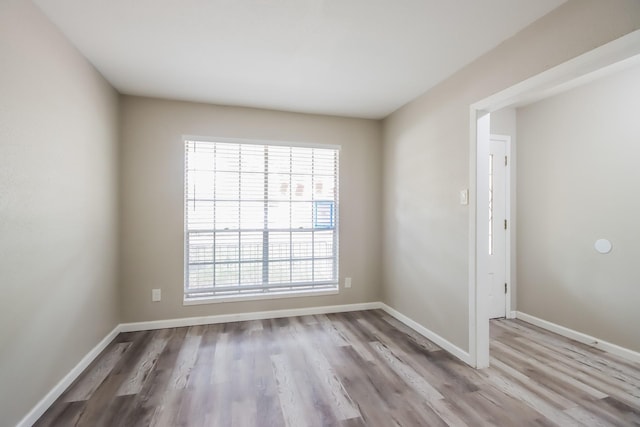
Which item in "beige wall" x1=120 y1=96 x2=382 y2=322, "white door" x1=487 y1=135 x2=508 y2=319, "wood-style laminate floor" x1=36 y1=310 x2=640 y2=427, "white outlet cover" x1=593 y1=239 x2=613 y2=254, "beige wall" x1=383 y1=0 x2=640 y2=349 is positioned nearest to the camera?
"beige wall" x1=383 y1=0 x2=640 y2=349

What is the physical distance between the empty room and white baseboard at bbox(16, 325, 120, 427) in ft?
0.09

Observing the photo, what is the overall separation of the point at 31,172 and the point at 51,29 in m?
0.95

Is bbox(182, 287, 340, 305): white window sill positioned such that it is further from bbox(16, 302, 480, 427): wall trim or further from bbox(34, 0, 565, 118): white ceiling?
bbox(34, 0, 565, 118): white ceiling

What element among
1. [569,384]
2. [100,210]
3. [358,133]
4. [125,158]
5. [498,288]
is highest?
[358,133]

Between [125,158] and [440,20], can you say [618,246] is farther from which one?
[125,158]

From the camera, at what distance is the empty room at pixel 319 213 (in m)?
1.72

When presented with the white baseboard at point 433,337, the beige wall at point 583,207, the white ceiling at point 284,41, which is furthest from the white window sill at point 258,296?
the beige wall at point 583,207

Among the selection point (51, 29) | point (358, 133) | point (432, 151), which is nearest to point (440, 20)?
point (432, 151)

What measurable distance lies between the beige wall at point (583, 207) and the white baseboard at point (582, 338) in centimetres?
5

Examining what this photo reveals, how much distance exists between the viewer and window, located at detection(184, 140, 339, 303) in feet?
10.8

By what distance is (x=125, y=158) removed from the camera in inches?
119

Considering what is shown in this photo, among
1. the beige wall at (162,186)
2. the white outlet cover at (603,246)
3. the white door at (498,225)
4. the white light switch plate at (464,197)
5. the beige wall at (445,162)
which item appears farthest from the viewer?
the white door at (498,225)

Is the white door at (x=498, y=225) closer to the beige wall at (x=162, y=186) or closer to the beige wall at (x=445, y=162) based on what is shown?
the beige wall at (x=445, y=162)

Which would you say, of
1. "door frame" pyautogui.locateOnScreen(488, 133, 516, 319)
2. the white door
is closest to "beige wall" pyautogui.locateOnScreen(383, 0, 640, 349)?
the white door
